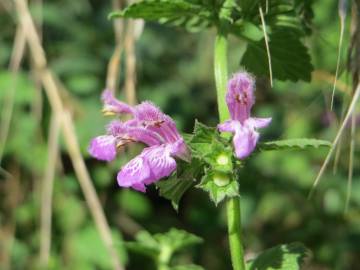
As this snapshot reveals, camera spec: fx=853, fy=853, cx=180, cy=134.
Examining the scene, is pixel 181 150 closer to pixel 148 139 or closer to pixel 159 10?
pixel 148 139

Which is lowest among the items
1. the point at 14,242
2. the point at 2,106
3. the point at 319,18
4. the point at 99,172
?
the point at 14,242

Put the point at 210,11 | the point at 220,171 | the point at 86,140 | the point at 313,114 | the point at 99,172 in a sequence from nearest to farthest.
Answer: the point at 220,171
the point at 210,11
the point at 86,140
the point at 99,172
the point at 313,114

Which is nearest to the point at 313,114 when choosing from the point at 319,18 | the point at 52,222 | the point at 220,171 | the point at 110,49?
the point at 319,18

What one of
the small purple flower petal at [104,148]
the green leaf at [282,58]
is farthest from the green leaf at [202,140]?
the green leaf at [282,58]

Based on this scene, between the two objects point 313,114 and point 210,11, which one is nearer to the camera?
point 210,11

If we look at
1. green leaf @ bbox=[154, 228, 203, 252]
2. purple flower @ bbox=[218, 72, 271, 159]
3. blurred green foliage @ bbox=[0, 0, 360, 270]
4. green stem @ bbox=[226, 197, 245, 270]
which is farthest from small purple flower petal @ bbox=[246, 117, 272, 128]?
blurred green foliage @ bbox=[0, 0, 360, 270]

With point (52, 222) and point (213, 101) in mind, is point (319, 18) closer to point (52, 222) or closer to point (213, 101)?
point (213, 101)

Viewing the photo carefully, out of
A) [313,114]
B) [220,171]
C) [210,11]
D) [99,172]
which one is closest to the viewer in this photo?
[220,171]

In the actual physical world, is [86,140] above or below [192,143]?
below

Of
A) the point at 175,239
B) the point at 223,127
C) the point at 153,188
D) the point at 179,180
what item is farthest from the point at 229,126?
the point at 153,188
